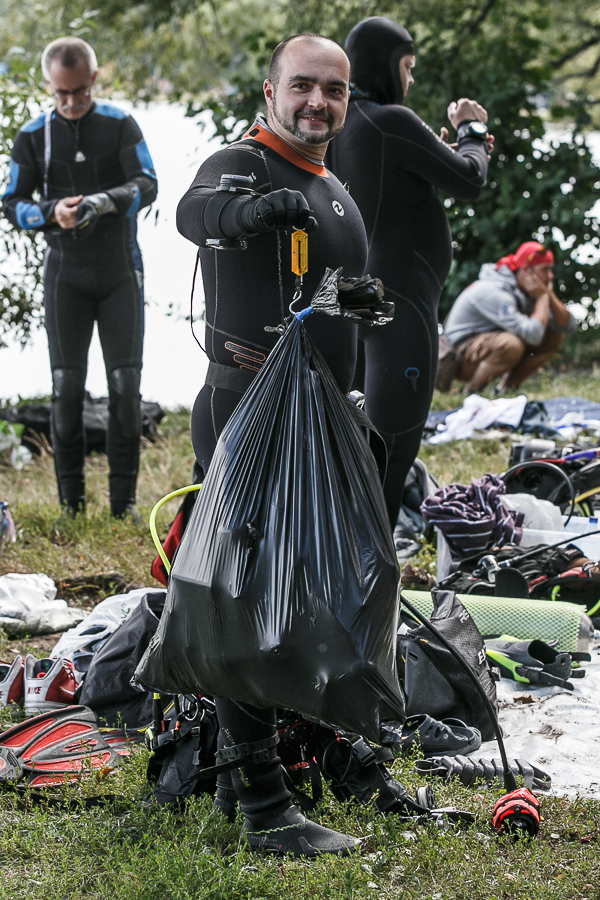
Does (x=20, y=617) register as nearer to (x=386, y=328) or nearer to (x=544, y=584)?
(x=386, y=328)

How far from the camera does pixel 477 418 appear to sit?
257 inches

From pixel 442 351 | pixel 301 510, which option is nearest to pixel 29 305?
pixel 442 351

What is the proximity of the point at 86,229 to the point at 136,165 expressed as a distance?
45 centimetres

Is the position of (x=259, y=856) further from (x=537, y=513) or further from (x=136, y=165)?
(x=136, y=165)

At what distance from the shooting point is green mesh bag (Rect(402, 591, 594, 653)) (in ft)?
10.4

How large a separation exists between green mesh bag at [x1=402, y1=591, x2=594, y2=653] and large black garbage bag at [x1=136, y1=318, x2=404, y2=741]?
1.42 m

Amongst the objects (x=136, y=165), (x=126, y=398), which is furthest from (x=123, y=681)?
(x=136, y=165)

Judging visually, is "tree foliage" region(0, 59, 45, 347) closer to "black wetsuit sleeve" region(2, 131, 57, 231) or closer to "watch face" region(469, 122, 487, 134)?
"black wetsuit sleeve" region(2, 131, 57, 231)

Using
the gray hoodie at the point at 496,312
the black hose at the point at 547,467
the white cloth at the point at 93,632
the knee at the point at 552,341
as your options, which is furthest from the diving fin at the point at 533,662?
the knee at the point at 552,341

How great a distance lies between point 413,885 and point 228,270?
1.40 m

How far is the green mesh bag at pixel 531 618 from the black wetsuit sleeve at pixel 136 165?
2.48m

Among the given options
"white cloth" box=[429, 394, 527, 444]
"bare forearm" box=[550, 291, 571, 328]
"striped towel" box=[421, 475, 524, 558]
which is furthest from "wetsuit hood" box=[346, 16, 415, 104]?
"bare forearm" box=[550, 291, 571, 328]

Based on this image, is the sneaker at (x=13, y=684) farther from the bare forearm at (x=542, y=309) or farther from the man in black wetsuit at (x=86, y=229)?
the bare forearm at (x=542, y=309)

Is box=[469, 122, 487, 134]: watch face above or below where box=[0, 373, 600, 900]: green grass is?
above
